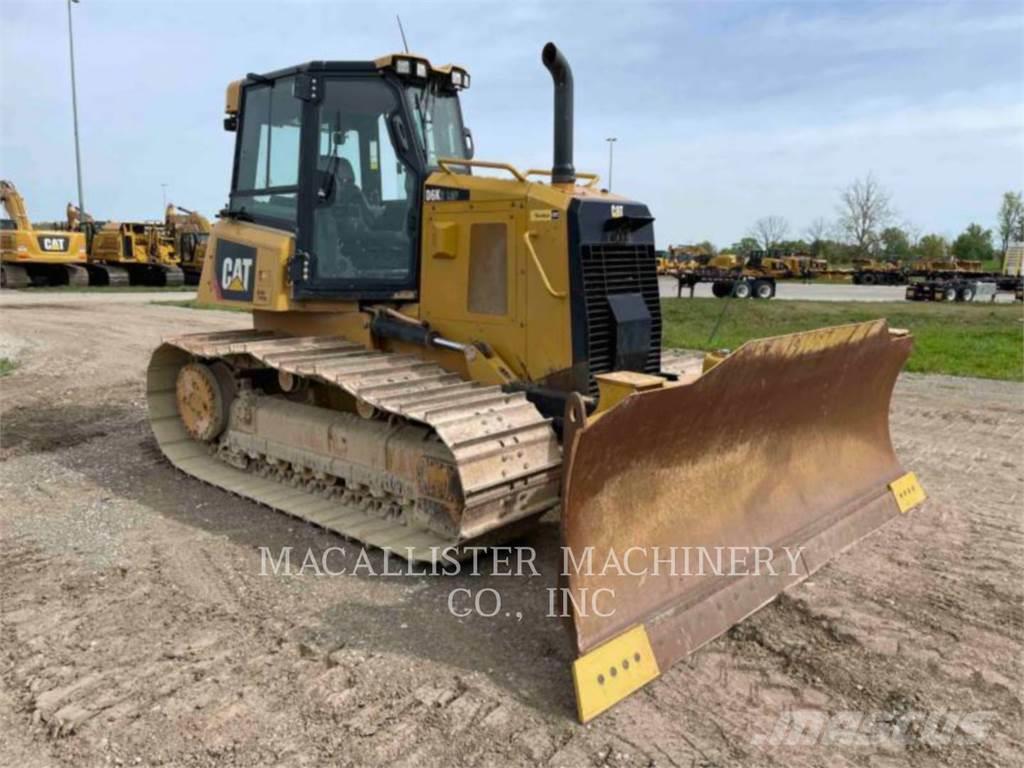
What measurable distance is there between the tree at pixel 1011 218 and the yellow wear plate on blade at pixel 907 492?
71540 mm

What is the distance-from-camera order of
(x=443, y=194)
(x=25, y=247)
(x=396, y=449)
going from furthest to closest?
1. (x=25, y=247)
2. (x=443, y=194)
3. (x=396, y=449)

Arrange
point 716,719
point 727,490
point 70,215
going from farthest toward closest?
point 70,215 → point 727,490 → point 716,719

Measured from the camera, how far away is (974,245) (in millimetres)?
66000

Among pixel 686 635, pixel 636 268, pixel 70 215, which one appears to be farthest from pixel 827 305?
pixel 70 215

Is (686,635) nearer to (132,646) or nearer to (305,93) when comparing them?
(132,646)

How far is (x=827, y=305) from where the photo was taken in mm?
24172

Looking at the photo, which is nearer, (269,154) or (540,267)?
(540,267)

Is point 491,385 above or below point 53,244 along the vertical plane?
below

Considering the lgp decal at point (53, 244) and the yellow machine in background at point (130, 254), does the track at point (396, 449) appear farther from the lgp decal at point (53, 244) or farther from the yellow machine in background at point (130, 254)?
the yellow machine in background at point (130, 254)

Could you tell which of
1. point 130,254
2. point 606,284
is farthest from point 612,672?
point 130,254

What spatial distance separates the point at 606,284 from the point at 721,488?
4.83 ft

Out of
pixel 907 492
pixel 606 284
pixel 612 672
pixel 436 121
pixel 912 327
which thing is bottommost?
pixel 612 672

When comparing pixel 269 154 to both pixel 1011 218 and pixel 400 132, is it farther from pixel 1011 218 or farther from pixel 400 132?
pixel 1011 218

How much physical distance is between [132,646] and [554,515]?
103 inches
